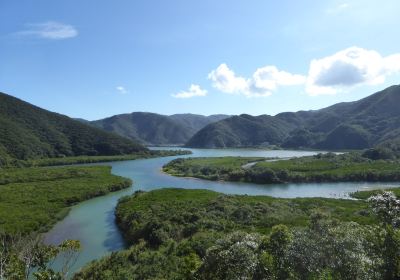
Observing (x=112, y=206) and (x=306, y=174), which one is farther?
(x=306, y=174)

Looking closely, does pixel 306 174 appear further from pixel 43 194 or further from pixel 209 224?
pixel 43 194

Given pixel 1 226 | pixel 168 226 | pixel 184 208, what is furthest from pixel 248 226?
pixel 1 226

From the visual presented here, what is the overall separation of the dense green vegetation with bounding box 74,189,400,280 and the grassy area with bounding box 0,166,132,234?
38.1ft

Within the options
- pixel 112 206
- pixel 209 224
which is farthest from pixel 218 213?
pixel 112 206

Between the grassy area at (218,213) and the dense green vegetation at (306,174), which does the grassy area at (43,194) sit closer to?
the grassy area at (218,213)

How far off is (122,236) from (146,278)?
71.5 feet

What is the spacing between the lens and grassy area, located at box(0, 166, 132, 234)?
5594 cm

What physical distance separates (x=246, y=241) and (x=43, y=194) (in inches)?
2589

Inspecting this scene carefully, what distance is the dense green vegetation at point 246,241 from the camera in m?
19.2

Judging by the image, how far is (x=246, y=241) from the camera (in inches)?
899

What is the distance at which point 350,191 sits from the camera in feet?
297

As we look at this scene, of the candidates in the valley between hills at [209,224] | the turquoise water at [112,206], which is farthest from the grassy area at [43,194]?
the turquoise water at [112,206]

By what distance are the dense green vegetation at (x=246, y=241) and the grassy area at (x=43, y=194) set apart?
1160 cm

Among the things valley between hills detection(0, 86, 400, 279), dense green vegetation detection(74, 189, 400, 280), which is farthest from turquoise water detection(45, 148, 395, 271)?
dense green vegetation detection(74, 189, 400, 280)
